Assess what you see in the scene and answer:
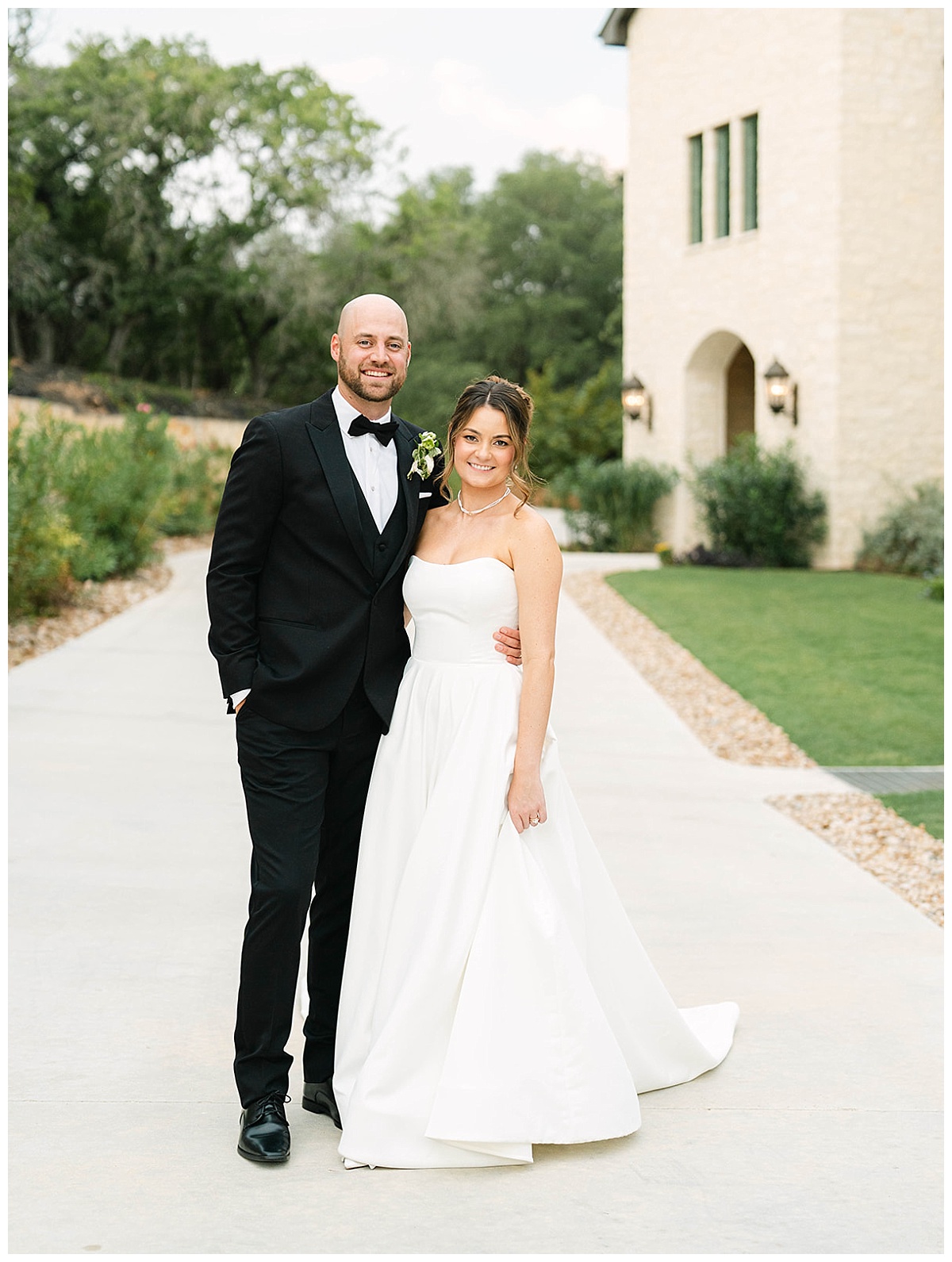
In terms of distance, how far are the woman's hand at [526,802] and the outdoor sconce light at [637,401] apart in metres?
20.9

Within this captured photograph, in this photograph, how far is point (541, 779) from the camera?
139 inches

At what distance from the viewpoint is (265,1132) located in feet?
10.8

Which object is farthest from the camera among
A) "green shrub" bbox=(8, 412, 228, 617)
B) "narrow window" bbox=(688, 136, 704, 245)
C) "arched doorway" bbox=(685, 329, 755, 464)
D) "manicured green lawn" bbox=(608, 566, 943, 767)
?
Result: "arched doorway" bbox=(685, 329, 755, 464)

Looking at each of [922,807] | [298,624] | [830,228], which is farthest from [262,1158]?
[830,228]

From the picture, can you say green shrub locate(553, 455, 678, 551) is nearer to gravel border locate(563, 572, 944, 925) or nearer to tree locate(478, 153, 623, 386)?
gravel border locate(563, 572, 944, 925)

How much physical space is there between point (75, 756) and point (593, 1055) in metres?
5.20

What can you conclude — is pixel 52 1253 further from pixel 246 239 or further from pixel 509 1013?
pixel 246 239

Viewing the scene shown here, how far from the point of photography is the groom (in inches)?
134

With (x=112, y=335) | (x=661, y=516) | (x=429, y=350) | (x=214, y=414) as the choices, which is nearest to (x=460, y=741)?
(x=661, y=516)

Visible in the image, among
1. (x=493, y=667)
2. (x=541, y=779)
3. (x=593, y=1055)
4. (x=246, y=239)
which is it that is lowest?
(x=593, y=1055)

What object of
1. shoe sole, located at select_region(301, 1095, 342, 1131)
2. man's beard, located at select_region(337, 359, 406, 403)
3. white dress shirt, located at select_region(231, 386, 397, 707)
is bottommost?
shoe sole, located at select_region(301, 1095, 342, 1131)

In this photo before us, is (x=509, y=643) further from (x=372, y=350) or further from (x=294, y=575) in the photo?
(x=372, y=350)

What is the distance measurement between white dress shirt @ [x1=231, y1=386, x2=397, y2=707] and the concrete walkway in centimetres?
167

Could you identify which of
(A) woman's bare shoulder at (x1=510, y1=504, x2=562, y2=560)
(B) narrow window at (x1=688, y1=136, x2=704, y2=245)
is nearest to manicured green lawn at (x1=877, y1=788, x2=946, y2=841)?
(A) woman's bare shoulder at (x1=510, y1=504, x2=562, y2=560)
